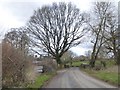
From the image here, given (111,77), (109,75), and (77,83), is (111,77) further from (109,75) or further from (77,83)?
(77,83)

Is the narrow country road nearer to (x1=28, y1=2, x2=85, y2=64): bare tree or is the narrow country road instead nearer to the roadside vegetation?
the roadside vegetation

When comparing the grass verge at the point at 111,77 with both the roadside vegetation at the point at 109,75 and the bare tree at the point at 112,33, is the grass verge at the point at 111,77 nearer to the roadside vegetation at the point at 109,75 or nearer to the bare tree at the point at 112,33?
the roadside vegetation at the point at 109,75

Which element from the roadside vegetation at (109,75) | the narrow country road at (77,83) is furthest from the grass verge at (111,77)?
the narrow country road at (77,83)

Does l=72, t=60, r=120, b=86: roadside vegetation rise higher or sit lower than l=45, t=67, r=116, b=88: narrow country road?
higher

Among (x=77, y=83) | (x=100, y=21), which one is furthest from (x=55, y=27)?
(x=77, y=83)

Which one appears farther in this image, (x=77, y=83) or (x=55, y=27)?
(x=55, y=27)

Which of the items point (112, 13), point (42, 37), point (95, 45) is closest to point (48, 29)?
point (42, 37)

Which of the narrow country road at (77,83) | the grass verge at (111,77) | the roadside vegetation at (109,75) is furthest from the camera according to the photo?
the roadside vegetation at (109,75)

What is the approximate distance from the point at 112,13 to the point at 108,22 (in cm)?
182

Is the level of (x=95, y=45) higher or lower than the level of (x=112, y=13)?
lower

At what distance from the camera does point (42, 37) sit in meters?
63.5

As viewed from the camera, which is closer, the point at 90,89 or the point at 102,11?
the point at 90,89

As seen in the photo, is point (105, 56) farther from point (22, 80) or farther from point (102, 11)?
point (22, 80)

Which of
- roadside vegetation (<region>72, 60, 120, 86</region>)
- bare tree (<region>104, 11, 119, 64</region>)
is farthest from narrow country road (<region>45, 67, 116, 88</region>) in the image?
bare tree (<region>104, 11, 119, 64</region>)
